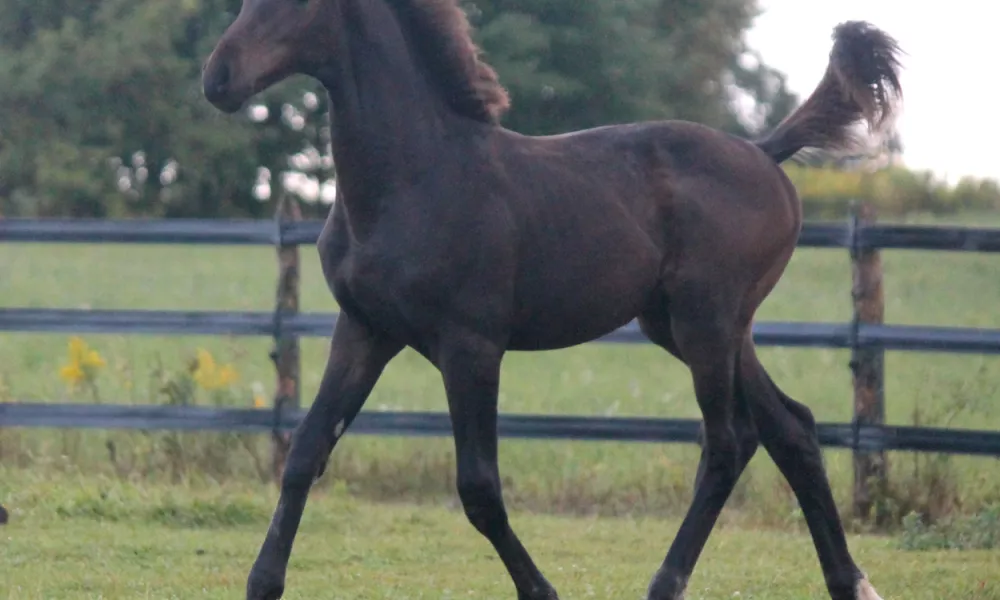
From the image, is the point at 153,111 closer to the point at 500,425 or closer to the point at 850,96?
the point at 500,425

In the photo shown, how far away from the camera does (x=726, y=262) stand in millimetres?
4590

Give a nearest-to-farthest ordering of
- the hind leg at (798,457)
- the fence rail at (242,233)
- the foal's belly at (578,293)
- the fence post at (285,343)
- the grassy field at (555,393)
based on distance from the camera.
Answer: the foal's belly at (578,293) → the hind leg at (798,457) → the fence rail at (242,233) → the grassy field at (555,393) → the fence post at (285,343)

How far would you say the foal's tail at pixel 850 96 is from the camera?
5.04 meters

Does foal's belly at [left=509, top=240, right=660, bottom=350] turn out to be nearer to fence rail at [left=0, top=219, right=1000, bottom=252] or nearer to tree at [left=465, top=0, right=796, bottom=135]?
fence rail at [left=0, top=219, right=1000, bottom=252]

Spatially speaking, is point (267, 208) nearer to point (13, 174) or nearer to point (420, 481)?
point (13, 174)

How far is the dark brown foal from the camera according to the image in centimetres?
407

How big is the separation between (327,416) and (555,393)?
6.40 m

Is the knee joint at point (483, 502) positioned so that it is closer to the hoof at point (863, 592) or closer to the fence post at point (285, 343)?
the hoof at point (863, 592)

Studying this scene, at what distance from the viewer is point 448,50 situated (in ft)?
14.1

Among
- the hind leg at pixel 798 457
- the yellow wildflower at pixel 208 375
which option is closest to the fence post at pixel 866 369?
the hind leg at pixel 798 457

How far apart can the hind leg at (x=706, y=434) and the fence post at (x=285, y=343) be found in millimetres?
3097

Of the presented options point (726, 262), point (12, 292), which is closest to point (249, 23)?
point (726, 262)

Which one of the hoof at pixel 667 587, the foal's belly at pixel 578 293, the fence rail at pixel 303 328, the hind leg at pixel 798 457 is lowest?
the fence rail at pixel 303 328

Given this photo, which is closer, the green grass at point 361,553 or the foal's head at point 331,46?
the foal's head at point 331,46
